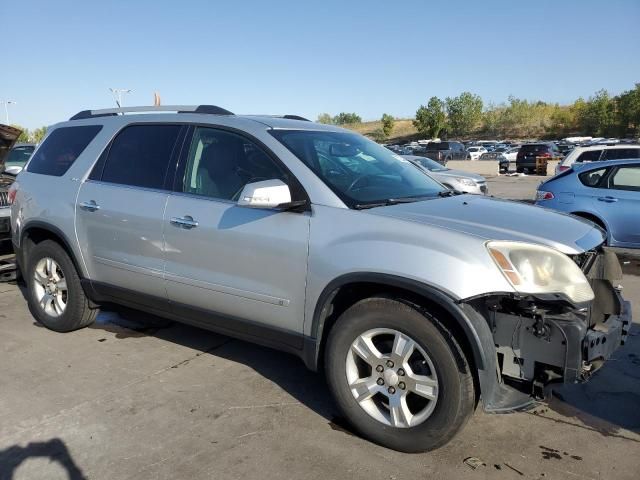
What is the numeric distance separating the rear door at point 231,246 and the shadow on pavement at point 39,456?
1161 mm

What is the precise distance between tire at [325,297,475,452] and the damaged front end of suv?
19 cm

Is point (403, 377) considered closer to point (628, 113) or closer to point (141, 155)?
point (141, 155)

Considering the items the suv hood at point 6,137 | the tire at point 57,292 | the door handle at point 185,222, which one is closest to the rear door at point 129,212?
the door handle at point 185,222

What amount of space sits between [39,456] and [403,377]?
2027mm

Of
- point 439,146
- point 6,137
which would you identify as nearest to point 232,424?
point 6,137

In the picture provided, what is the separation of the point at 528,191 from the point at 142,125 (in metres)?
18.6

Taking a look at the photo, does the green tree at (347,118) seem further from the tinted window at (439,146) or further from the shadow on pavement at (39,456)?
the shadow on pavement at (39,456)

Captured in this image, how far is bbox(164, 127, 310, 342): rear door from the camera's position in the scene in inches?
131

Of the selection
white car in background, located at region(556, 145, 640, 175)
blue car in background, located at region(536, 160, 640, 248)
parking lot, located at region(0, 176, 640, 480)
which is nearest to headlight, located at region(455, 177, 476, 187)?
white car in background, located at region(556, 145, 640, 175)

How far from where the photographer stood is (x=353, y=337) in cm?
307

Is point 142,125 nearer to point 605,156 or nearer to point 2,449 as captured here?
point 2,449

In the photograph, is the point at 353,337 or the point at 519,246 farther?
the point at 353,337

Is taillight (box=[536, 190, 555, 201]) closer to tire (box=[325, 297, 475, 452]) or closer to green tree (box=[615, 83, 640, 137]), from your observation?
tire (box=[325, 297, 475, 452])

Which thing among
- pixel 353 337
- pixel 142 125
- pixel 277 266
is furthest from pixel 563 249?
pixel 142 125
